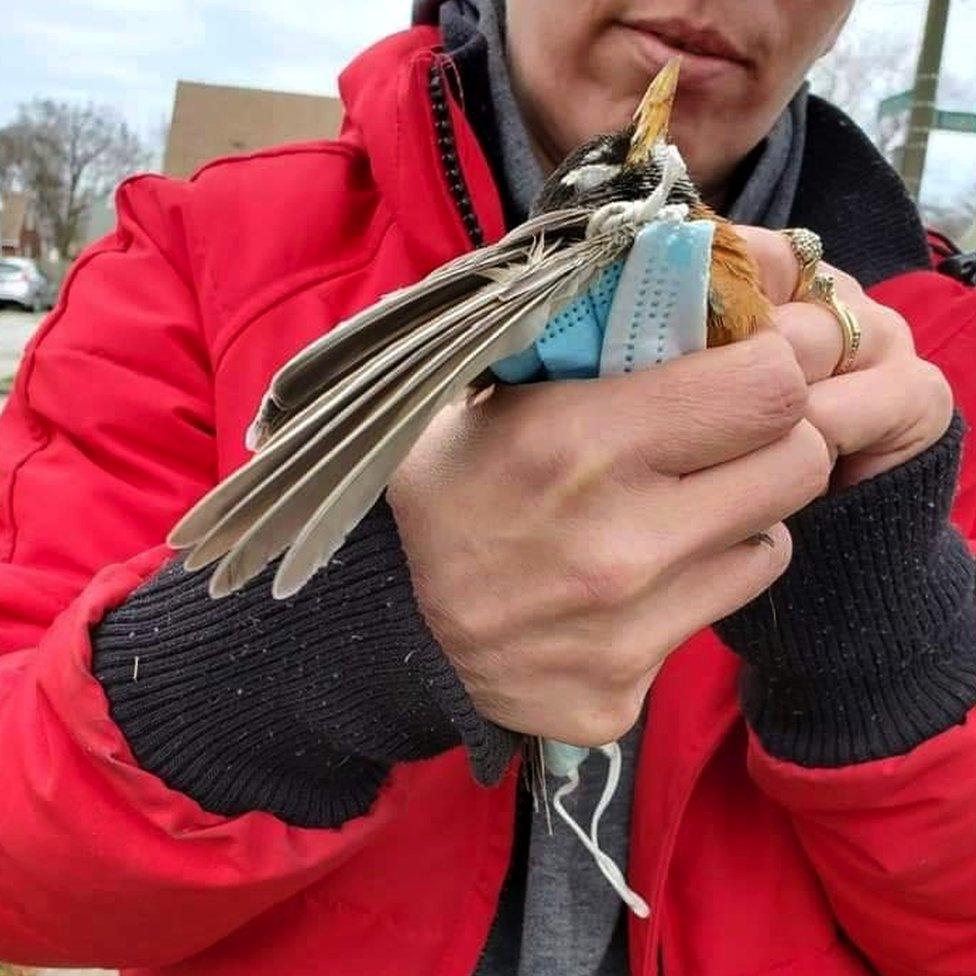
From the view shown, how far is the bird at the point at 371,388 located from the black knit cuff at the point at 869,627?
0.29 metres

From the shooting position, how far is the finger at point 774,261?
736 millimetres

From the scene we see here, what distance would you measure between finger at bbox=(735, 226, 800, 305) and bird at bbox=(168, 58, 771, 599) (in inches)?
4.4

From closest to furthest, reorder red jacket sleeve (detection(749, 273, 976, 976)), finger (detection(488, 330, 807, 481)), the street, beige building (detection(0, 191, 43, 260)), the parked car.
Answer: finger (detection(488, 330, 807, 481)) → red jacket sleeve (detection(749, 273, 976, 976)) → the street → the parked car → beige building (detection(0, 191, 43, 260))

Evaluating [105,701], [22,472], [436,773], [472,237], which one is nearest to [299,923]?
[436,773]

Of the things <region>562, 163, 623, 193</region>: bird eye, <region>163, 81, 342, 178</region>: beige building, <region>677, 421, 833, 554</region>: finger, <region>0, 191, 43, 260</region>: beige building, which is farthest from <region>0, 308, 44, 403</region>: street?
<region>0, 191, 43, 260</region>: beige building

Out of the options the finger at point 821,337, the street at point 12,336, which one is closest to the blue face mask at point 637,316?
the finger at point 821,337

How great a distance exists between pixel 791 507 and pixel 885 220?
0.59 meters

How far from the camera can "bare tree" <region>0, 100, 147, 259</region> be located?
39344 millimetres

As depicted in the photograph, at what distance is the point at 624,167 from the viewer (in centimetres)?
→ 73

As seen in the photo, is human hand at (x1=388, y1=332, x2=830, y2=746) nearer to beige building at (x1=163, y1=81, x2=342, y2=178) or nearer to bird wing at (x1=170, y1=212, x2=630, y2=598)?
bird wing at (x1=170, y1=212, x2=630, y2=598)

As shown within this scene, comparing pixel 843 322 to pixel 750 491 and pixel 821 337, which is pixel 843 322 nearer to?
pixel 821 337

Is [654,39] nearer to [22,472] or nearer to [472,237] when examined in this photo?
[472,237]

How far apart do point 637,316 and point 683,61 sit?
0.57m

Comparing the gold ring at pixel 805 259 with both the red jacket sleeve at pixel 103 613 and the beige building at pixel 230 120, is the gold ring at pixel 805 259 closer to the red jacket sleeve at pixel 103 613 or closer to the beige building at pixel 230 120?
the red jacket sleeve at pixel 103 613
